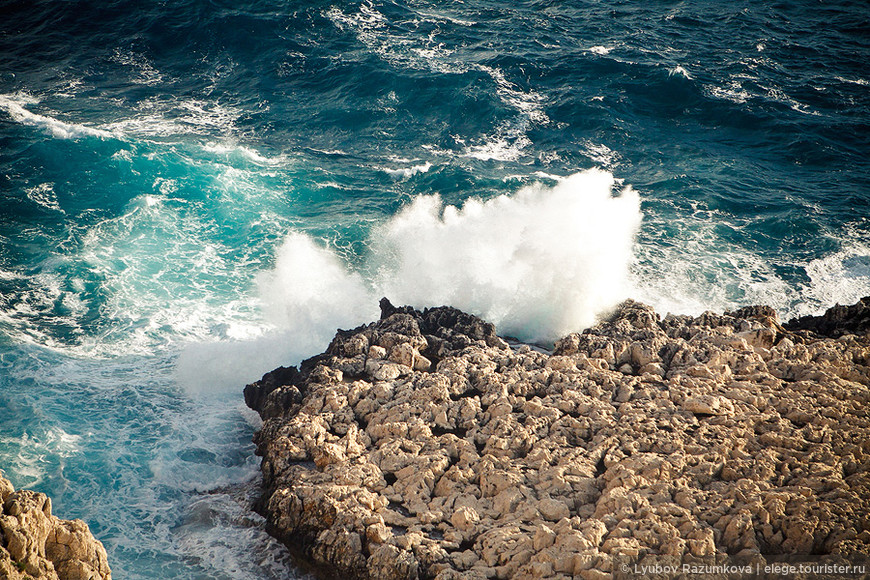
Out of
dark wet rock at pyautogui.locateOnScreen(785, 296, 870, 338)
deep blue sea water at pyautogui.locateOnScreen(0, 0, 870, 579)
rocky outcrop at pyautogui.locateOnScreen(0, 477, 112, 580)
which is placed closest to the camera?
rocky outcrop at pyautogui.locateOnScreen(0, 477, 112, 580)

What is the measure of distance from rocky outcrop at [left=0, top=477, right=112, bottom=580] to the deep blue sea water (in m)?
3.94

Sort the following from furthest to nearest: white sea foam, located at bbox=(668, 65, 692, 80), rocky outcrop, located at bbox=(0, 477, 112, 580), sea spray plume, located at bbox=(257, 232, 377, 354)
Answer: white sea foam, located at bbox=(668, 65, 692, 80) < sea spray plume, located at bbox=(257, 232, 377, 354) < rocky outcrop, located at bbox=(0, 477, 112, 580)

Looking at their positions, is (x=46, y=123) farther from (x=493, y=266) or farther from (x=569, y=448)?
(x=569, y=448)

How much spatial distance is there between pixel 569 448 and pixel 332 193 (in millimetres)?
20842

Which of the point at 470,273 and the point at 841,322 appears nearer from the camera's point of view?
the point at 841,322

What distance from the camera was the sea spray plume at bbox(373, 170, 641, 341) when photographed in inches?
1102

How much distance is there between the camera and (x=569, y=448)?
18203 millimetres

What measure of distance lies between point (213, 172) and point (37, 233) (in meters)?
8.12

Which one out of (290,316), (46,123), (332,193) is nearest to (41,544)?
(290,316)

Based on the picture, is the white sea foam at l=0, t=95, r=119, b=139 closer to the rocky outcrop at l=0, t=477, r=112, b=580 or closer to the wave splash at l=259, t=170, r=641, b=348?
the wave splash at l=259, t=170, r=641, b=348

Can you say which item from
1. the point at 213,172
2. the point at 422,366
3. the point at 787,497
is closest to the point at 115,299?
the point at 213,172

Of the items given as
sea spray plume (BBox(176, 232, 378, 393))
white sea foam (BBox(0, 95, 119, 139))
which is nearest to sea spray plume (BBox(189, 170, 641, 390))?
sea spray plume (BBox(176, 232, 378, 393))

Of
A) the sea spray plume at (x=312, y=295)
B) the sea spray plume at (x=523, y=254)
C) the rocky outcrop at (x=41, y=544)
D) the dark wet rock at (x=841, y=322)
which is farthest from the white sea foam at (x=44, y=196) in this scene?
the dark wet rock at (x=841, y=322)

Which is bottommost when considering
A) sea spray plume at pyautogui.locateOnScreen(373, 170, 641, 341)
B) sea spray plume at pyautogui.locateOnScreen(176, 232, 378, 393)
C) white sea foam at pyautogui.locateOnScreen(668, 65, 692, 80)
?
sea spray plume at pyautogui.locateOnScreen(176, 232, 378, 393)
